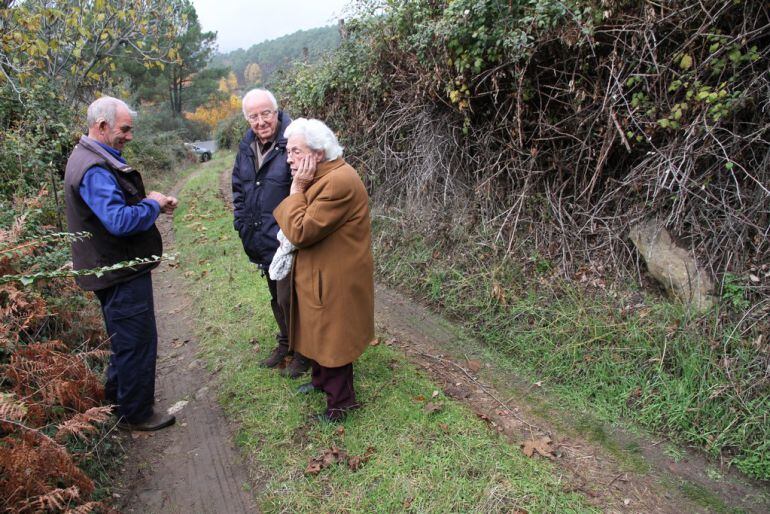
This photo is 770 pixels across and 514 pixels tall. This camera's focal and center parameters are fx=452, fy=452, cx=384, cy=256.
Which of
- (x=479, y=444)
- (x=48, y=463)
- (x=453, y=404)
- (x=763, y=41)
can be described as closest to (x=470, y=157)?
(x=763, y=41)

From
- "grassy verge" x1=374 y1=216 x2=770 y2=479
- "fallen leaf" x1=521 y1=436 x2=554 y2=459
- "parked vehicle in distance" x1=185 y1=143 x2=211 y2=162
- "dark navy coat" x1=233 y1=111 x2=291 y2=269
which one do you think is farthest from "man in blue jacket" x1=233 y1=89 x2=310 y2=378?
"parked vehicle in distance" x1=185 y1=143 x2=211 y2=162

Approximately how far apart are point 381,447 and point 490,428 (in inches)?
32.7

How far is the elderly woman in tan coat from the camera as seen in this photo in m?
2.90

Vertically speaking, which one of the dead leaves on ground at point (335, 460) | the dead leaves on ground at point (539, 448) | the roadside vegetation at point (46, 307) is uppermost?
the roadside vegetation at point (46, 307)

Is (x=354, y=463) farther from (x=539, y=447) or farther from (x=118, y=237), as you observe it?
(x=118, y=237)

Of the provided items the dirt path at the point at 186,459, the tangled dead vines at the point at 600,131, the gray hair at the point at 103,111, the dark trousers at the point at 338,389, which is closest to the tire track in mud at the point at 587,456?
the dark trousers at the point at 338,389

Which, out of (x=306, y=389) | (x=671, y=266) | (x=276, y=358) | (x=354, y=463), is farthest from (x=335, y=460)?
(x=671, y=266)

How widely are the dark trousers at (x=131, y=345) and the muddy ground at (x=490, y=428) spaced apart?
0.31 metres

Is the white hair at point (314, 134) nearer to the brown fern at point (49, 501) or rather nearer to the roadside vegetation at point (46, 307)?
the roadside vegetation at point (46, 307)

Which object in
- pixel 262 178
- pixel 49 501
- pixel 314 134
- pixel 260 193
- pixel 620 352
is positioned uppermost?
pixel 314 134

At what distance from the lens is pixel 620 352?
3773 millimetres

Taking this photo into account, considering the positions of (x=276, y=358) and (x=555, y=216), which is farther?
(x=555, y=216)

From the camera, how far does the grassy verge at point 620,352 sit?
3.10 m

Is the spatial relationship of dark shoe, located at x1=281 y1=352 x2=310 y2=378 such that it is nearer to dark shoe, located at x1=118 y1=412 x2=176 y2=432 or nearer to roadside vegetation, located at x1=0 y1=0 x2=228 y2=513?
dark shoe, located at x1=118 y1=412 x2=176 y2=432
